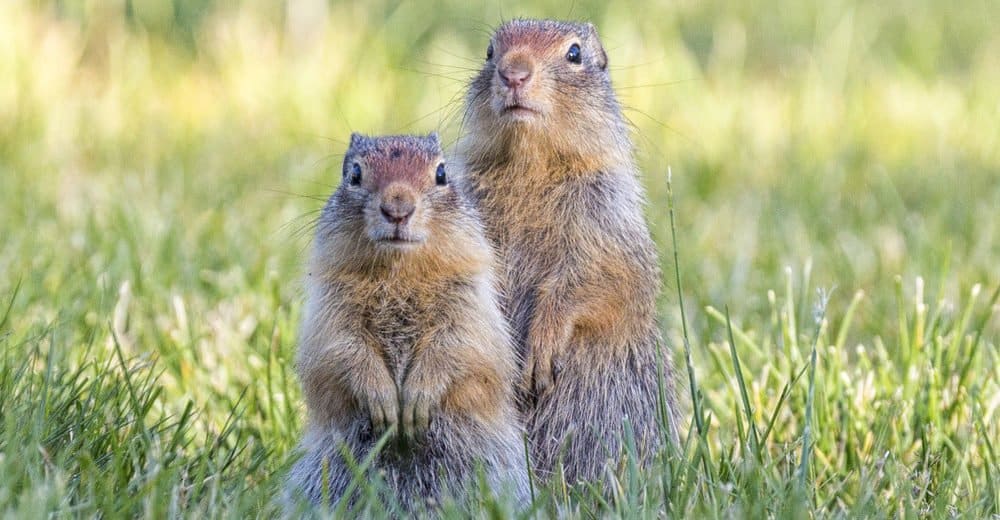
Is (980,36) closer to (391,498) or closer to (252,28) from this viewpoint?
(252,28)

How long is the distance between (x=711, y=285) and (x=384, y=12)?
4.65 meters

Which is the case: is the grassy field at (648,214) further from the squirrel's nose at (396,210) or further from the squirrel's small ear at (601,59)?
the squirrel's nose at (396,210)

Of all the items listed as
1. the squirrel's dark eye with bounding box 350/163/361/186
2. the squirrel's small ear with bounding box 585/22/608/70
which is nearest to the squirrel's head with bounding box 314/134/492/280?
the squirrel's dark eye with bounding box 350/163/361/186

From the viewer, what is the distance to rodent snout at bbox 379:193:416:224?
12.1 ft

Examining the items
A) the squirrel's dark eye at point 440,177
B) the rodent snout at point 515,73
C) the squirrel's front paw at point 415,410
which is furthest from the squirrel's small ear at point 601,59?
the squirrel's front paw at point 415,410

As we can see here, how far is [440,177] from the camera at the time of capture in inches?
156

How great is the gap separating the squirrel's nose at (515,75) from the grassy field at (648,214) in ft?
2.06

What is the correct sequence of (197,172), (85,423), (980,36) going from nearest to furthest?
(85,423) < (197,172) < (980,36)

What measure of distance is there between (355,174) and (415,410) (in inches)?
27.9

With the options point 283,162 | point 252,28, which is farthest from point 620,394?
point 252,28

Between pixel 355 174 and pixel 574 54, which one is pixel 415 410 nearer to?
pixel 355 174

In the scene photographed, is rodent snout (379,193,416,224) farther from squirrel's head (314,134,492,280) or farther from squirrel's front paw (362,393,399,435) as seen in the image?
squirrel's front paw (362,393,399,435)

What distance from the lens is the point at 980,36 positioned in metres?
10.8

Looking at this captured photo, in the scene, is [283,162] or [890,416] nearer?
[890,416]
